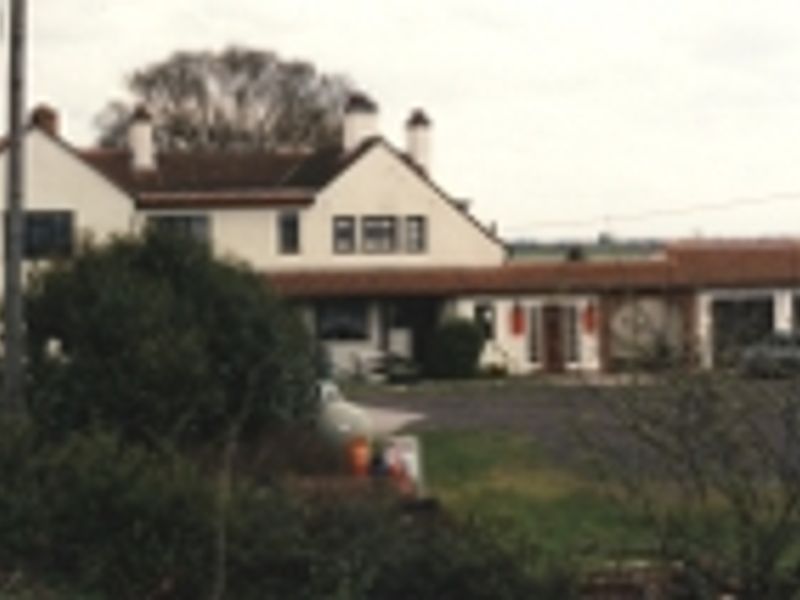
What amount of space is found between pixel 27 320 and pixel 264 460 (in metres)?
3.59

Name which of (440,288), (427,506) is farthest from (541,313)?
(427,506)

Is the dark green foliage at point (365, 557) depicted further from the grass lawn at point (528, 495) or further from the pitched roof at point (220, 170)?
the pitched roof at point (220, 170)

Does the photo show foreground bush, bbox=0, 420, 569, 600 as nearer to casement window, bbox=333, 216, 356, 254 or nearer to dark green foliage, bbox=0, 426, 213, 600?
dark green foliage, bbox=0, 426, 213, 600

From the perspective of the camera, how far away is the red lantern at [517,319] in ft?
161

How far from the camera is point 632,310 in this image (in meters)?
13.7

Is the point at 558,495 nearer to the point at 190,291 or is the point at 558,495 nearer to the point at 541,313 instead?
the point at 190,291

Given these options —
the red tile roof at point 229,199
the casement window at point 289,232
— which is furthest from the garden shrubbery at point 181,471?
the casement window at point 289,232

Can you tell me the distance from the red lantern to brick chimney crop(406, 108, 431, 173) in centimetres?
637

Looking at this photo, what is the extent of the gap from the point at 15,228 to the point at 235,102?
5164 cm

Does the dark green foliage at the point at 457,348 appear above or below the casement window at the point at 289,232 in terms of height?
below

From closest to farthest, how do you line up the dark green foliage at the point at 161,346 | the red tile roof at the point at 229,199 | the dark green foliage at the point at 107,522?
the dark green foliage at the point at 107,522
the dark green foliage at the point at 161,346
the red tile roof at the point at 229,199

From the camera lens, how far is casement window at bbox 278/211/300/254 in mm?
49344

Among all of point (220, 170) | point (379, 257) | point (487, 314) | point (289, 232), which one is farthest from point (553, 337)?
point (220, 170)

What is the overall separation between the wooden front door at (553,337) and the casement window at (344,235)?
6.05 metres
